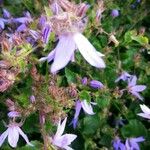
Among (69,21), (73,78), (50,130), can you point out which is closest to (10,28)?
(73,78)

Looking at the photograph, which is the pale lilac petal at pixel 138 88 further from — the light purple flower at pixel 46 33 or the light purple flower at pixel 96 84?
the light purple flower at pixel 46 33

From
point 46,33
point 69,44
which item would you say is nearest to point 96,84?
point 46,33

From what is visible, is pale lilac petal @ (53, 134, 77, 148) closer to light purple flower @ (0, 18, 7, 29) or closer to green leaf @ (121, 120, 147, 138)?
green leaf @ (121, 120, 147, 138)

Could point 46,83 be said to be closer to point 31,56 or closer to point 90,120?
point 31,56

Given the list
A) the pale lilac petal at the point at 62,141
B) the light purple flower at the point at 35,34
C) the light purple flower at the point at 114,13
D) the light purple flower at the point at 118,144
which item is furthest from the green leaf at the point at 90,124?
the light purple flower at the point at 114,13

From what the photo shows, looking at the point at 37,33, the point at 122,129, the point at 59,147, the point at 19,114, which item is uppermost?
the point at 37,33

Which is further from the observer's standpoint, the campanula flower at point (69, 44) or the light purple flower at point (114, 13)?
the light purple flower at point (114, 13)
